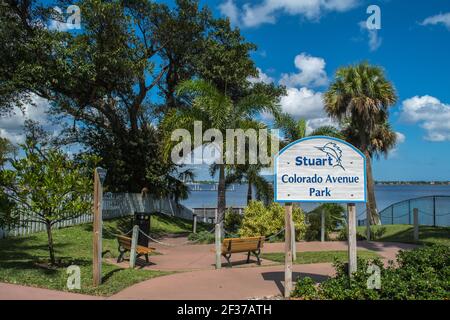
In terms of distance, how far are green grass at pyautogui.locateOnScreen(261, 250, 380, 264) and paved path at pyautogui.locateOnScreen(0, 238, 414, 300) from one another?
0.45 metres

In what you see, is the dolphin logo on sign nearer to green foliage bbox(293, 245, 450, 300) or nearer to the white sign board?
the white sign board

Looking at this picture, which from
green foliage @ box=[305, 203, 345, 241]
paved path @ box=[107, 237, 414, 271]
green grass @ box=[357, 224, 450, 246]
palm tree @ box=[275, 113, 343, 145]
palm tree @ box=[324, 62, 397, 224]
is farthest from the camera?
palm tree @ box=[324, 62, 397, 224]

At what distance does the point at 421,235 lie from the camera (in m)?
17.5

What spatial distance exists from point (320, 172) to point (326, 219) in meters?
11.4

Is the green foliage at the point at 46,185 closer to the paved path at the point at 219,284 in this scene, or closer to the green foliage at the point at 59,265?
the green foliage at the point at 59,265

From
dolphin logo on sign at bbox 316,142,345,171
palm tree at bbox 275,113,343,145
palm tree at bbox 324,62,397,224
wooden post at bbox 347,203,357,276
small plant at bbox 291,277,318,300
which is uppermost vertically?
palm tree at bbox 324,62,397,224

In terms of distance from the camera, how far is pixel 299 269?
34.3ft

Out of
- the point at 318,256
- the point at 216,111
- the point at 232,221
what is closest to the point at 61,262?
the point at 318,256

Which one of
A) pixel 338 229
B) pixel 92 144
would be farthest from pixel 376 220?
pixel 92 144

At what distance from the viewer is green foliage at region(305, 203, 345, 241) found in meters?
17.9

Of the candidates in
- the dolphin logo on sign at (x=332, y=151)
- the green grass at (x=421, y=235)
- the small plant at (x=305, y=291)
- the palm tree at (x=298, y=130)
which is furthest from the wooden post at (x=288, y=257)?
the palm tree at (x=298, y=130)

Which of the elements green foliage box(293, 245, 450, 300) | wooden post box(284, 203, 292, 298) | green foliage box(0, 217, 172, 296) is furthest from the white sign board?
green foliage box(0, 217, 172, 296)
